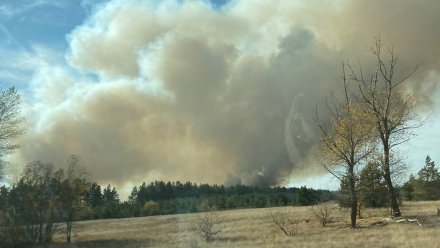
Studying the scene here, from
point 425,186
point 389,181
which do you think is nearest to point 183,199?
point 425,186

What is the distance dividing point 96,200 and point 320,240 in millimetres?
115390

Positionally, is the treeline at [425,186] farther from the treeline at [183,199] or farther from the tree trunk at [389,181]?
the tree trunk at [389,181]

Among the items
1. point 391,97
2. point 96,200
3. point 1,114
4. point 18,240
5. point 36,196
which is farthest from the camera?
point 96,200

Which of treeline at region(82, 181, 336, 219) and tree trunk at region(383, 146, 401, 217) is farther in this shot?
treeline at region(82, 181, 336, 219)

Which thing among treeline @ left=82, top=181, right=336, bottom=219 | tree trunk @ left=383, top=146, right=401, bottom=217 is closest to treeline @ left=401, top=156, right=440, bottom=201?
treeline @ left=82, top=181, right=336, bottom=219

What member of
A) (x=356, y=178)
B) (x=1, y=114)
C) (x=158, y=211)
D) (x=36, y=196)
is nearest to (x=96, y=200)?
(x=158, y=211)

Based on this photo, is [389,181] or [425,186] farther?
[425,186]

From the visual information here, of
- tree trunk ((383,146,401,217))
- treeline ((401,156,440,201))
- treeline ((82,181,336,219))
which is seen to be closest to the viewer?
tree trunk ((383,146,401,217))

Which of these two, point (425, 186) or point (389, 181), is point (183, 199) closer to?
point (425, 186)

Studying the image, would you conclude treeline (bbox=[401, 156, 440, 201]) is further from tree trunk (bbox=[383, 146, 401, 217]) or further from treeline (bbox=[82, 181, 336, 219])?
tree trunk (bbox=[383, 146, 401, 217])

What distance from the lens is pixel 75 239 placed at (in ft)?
186

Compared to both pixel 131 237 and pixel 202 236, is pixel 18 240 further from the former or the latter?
pixel 202 236

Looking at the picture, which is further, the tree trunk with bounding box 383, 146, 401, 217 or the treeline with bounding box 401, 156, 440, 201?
the treeline with bounding box 401, 156, 440, 201

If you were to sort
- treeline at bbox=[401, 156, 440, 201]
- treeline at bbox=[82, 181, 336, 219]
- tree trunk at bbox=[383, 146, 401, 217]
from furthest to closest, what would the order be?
treeline at bbox=[401, 156, 440, 201]
treeline at bbox=[82, 181, 336, 219]
tree trunk at bbox=[383, 146, 401, 217]
